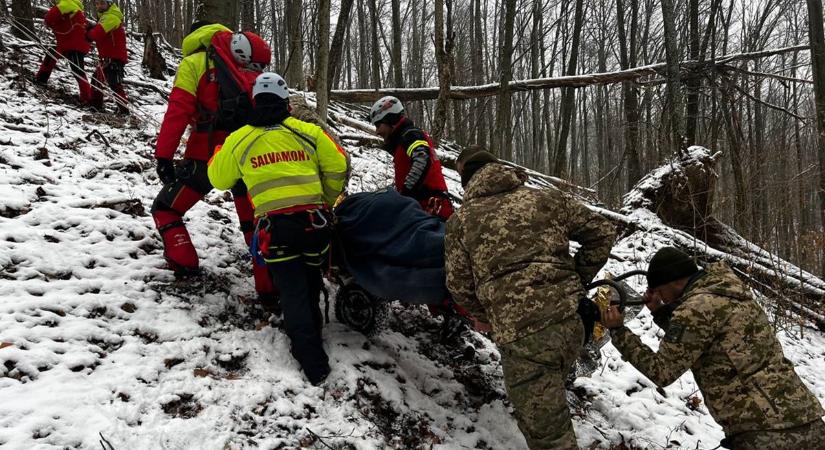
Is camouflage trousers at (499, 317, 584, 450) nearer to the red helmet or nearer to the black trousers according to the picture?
the black trousers

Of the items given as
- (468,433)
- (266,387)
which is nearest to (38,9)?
(266,387)

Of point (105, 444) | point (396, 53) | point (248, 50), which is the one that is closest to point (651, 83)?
point (396, 53)

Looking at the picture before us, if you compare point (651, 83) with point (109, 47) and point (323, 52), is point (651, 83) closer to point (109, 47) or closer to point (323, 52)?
point (323, 52)

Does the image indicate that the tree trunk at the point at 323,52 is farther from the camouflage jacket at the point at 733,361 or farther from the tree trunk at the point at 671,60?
the tree trunk at the point at 671,60

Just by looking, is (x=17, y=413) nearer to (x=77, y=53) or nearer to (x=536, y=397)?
(x=536, y=397)

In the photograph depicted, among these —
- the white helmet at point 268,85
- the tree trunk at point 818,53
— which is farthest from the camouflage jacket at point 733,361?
the tree trunk at point 818,53

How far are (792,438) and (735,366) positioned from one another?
1.50 ft

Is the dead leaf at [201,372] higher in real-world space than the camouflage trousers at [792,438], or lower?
higher

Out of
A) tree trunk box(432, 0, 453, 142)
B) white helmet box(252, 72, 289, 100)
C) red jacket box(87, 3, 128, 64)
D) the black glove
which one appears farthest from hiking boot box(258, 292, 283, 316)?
tree trunk box(432, 0, 453, 142)

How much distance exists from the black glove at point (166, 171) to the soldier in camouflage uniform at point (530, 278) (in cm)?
250

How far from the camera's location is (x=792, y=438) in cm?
263

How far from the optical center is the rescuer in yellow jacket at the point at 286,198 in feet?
11.2

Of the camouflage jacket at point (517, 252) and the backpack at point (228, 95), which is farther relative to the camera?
the backpack at point (228, 95)

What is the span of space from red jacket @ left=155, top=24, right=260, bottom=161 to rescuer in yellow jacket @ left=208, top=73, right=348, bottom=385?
2.23 ft
